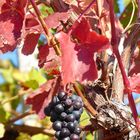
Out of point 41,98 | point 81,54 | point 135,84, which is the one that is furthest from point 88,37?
point 41,98

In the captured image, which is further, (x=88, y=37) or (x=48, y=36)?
(x=48, y=36)

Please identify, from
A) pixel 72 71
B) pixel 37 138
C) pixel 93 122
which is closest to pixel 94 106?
pixel 93 122

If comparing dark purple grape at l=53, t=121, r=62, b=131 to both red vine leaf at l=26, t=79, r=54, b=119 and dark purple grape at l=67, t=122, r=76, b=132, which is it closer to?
dark purple grape at l=67, t=122, r=76, b=132

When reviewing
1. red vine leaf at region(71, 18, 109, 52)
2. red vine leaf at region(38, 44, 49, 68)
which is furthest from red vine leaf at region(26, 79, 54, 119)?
red vine leaf at region(71, 18, 109, 52)

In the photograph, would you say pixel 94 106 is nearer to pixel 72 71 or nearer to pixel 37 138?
pixel 72 71

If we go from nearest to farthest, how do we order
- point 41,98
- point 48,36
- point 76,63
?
point 76,63
point 48,36
point 41,98

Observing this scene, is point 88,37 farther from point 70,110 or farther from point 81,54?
point 70,110

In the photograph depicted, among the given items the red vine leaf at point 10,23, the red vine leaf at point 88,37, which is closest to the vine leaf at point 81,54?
the red vine leaf at point 88,37
